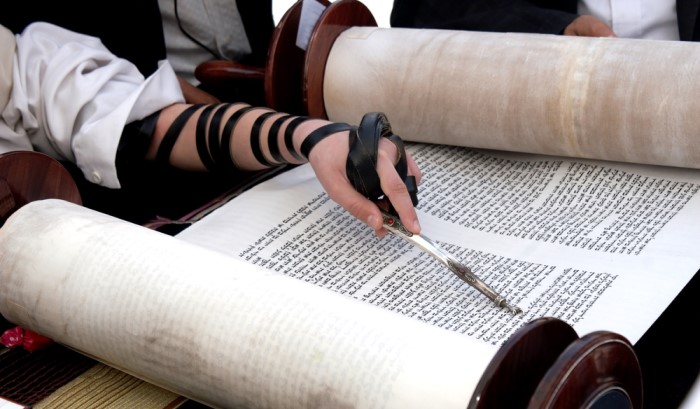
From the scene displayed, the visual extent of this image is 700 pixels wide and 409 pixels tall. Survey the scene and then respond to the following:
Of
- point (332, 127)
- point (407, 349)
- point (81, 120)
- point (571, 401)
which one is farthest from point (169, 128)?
point (571, 401)

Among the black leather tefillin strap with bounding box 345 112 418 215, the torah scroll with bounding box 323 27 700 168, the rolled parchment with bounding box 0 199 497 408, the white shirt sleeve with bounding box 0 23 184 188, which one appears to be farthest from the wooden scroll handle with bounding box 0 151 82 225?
the torah scroll with bounding box 323 27 700 168

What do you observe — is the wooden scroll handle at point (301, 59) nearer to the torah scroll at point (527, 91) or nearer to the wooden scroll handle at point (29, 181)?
the torah scroll at point (527, 91)

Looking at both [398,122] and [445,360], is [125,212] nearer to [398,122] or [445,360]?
[398,122]

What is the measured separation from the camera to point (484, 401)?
0.54 m

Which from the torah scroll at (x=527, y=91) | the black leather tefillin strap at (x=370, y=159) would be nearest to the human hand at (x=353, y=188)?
the black leather tefillin strap at (x=370, y=159)

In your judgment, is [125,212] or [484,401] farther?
[125,212]

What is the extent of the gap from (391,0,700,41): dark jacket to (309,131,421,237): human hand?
1.31 feet

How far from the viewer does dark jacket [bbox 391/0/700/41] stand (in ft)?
3.96

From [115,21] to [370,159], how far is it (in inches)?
17.9

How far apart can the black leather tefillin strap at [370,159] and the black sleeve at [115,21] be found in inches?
15.3

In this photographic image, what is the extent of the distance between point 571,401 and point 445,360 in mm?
85

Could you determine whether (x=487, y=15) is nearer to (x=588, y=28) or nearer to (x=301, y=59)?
(x=588, y=28)

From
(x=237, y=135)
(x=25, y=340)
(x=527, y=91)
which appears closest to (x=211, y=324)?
(x=25, y=340)

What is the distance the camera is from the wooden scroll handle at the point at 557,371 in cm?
53
